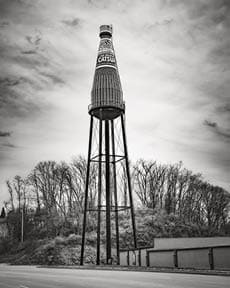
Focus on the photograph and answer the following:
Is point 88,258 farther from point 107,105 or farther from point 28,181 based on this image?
point 28,181

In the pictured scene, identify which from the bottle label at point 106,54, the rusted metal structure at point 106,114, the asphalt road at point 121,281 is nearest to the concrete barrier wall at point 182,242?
the rusted metal structure at point 106,114

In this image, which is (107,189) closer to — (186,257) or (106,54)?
(186,257)

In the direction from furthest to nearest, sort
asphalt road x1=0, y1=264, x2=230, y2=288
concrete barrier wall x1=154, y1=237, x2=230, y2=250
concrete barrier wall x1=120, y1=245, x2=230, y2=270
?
concrete barrier wall x1=154, y1=237, x2=230, y2=250 < concrete barrier wall x1=120, y1=245, x2=230, y2=270 < asphalt road x1=0, y1=264, x2=230, y2=288

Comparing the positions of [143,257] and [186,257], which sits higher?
[186,257]

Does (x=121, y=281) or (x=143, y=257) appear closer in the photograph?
(x=121, y=281)

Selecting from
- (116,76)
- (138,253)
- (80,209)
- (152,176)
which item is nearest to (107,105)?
(116,76)

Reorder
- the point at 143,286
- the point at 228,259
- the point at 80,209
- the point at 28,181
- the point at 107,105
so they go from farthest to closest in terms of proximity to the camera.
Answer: the point at 28,181, the point at 80,209, the point at 107,105, the point at 228,259, the point at 143,286

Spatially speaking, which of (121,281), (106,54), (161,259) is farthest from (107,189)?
(121,281)

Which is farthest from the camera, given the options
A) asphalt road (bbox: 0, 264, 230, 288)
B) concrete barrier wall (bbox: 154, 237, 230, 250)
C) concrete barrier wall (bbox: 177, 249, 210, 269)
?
concrete barrier wall (bbox: 154, 237, 230, 250)

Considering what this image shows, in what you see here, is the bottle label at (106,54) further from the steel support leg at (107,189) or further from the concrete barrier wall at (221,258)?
the concrete barrier wall at (221,258)

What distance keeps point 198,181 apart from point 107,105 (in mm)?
35893

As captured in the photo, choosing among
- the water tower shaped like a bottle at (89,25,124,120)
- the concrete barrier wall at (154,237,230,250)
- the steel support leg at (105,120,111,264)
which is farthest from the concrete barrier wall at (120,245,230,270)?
the water tower shaped like a bottle at (89,25,124,120)

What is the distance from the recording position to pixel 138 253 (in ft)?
89.4

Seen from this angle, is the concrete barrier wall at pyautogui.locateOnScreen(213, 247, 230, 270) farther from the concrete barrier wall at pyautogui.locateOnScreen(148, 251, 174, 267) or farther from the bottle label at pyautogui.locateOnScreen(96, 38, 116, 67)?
the bottle label at pyautogui.locateOnScreen(96, 38, 116, 67)
